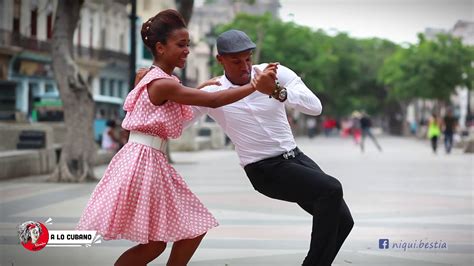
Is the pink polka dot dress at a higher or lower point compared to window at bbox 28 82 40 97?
higher

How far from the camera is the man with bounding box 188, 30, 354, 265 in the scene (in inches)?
202

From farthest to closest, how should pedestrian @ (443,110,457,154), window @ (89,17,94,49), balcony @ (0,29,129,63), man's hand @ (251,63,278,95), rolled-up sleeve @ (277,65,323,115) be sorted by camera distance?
window @ (89,17,94,49), pedestrian @ (443,110,457,154), balcony @ (0,29,129,63), rolled-up sleeve @ (277,65,323,115), man's hand @ (251,63,278,95)

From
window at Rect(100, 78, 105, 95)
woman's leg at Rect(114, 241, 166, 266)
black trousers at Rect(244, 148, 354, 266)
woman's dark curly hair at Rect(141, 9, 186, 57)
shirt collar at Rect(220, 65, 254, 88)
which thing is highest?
woman's dark curly hair at Rect(141, 9, 186, 57)

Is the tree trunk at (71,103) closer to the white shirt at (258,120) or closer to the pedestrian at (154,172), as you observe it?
the white shirt at (258,120)

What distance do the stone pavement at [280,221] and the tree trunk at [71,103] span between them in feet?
1.93

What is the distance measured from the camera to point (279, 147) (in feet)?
17.4

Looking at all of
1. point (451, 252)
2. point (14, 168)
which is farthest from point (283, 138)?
point (14, 168)

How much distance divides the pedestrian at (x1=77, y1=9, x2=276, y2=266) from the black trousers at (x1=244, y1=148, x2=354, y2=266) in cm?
48

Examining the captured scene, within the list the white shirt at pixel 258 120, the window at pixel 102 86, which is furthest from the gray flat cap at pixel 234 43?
the window at pixel 102 86

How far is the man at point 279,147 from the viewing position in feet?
16.8

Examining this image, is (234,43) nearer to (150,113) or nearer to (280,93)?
(280,93)

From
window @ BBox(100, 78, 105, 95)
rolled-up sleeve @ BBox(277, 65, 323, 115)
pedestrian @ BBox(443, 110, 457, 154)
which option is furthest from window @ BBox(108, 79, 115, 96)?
rolled-up sleeve @ BBox(277, 65, 323, 115)

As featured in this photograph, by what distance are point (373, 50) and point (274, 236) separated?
274 ft

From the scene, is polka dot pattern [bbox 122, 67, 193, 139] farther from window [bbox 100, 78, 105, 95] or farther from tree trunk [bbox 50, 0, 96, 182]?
window [bbox 100, 78, 105, 95]
